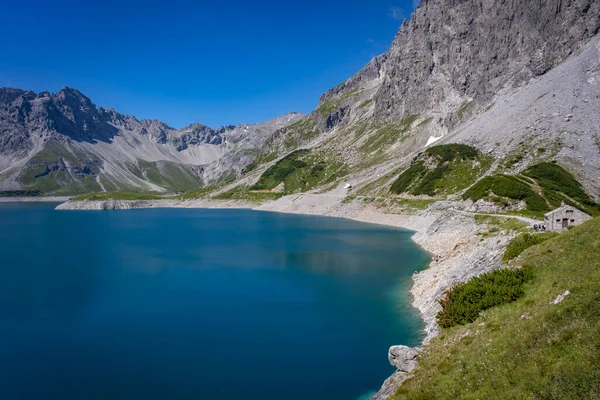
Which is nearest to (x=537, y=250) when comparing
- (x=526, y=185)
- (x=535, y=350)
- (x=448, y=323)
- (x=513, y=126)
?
(x=448, y=323)

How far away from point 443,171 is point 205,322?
10591cm

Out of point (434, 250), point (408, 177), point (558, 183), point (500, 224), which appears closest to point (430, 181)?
point (408, 177)

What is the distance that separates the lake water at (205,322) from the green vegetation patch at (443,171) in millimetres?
47650

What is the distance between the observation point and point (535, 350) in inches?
623

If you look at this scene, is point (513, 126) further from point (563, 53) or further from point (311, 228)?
point (311, 228)

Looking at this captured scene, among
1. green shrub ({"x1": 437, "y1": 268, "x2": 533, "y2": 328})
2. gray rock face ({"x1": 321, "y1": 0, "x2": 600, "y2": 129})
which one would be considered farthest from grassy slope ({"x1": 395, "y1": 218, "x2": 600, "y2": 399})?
gray rock face ({"x1": 321, "y1": 0, "x2": 600, "y2": 129})

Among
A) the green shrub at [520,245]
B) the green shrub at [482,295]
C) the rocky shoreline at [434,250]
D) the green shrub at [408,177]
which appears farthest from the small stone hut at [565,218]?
the green shrub at [408,177]

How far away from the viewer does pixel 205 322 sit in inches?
1543

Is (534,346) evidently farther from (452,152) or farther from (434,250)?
(452,152)

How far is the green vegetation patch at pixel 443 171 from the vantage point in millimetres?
118125

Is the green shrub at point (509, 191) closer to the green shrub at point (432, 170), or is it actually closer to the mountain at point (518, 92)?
the mountain at point (518, 92)

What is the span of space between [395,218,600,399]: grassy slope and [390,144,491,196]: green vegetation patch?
96.5 m

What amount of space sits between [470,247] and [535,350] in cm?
4323

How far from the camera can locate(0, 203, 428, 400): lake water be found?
1080 inches
